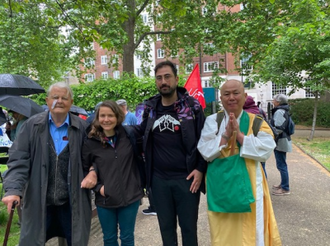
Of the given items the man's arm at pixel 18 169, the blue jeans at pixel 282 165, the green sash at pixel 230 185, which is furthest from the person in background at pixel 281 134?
the man's arm at pixel 18 169

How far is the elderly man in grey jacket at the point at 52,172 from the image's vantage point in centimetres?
223

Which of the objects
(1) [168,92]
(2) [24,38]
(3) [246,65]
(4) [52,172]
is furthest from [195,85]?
(2) [24,38]

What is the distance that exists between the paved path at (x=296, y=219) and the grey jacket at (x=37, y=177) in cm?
131

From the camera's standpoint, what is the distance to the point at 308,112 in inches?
744

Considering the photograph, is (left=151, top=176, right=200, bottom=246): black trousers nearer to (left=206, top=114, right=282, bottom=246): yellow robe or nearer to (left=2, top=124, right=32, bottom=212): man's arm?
(left=206, top=114, right=282, bottom=246): yellow robe

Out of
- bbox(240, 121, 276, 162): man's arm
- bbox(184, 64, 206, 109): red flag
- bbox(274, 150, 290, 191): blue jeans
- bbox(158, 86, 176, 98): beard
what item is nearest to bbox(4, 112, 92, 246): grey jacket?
bbox(158, 86, 176, 98): beard

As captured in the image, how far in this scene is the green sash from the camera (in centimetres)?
209

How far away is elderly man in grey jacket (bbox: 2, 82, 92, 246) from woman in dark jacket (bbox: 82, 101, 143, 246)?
0.41 ft

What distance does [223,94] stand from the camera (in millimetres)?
2225

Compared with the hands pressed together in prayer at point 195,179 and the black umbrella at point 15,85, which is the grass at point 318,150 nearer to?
the hands pressed together in prayer at point 195,179

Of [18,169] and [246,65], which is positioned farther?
[246,65]

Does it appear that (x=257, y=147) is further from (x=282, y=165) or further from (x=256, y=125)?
(x=282, y=165)

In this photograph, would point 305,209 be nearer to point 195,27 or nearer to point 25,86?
point 25,86

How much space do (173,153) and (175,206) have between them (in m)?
0.54
